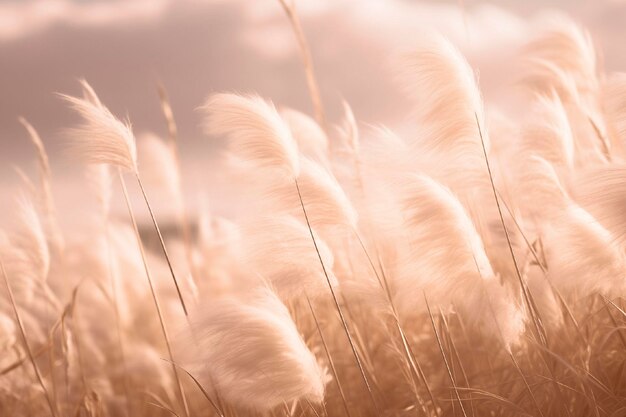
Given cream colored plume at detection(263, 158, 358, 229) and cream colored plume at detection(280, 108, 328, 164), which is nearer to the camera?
cream colored plume at detection(263, 158, 358, 229)

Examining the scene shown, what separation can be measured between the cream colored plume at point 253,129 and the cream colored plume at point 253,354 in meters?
0.40

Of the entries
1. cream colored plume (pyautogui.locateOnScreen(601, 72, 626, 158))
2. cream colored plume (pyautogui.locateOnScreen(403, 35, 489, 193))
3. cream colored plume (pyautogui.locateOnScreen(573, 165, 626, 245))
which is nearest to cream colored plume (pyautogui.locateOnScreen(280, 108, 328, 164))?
cream colored plume (pyautogui.locateOnScreen(403, 35, 489, 193))

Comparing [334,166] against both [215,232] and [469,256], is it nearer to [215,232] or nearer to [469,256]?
[469,256]

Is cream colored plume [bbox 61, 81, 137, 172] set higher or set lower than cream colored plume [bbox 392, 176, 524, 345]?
higher

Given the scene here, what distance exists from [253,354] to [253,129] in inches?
22.6

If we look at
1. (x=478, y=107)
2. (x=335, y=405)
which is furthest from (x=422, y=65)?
(x=335, y=405)

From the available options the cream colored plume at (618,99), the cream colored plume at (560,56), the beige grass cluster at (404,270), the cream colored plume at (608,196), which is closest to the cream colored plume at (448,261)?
the beige grass cluster at (404,270)

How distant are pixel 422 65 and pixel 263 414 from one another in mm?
1102

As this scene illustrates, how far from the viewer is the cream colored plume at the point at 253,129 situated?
1.60 m

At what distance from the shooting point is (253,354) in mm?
1401

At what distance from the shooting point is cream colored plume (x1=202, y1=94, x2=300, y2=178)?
1601mm

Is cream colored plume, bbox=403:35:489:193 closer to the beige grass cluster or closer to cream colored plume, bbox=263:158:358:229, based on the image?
the beige grass cluster

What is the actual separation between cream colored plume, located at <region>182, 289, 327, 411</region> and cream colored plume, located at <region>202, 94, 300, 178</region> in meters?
0.40

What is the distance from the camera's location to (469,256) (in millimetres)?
1615
